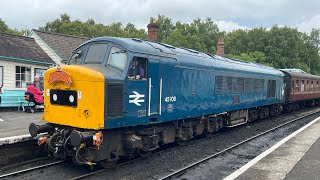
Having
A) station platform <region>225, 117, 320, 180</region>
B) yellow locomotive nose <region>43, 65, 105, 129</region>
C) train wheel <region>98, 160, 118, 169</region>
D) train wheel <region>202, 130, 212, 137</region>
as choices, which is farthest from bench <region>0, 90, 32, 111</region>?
station platform <region>225, 117, 320, 180</region>

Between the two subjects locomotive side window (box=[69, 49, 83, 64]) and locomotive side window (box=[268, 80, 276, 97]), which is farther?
locomotive side window (box=[268, 80, 276, 97])

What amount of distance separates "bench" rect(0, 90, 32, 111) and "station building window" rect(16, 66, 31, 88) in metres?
0.51

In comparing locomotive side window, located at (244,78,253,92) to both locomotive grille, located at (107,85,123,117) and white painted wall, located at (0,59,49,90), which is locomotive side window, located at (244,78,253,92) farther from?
white painted wall, located at (0,59,49,90)

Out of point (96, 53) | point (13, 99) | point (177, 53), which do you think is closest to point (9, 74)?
point (13, 99)

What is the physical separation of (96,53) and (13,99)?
1013cm

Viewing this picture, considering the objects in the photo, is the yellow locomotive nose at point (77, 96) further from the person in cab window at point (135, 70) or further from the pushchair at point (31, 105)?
the pushchair at point (31, 105)

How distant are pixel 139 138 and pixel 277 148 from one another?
4.91 metres

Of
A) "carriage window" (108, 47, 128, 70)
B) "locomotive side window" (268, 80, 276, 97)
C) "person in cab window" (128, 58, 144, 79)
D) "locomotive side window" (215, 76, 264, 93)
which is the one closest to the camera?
"carriage window" (108, 47, 128, 70)

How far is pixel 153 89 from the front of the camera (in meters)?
9.58

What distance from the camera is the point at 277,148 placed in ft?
37.7

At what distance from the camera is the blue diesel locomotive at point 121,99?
796cm

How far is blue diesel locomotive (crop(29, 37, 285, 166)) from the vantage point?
796 cm

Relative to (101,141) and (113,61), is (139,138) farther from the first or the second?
(113,61)

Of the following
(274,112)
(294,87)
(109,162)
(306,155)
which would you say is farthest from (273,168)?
(294,87)
